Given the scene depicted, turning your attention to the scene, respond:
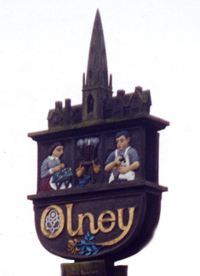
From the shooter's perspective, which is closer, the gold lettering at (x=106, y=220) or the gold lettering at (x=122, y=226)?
the gold lettering at (x=122, y=226)

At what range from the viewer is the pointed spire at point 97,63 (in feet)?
130

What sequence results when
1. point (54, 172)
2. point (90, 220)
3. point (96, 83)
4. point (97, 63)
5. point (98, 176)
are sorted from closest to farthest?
point (90, 220)
point (98, 176)
point (96, 83)
point (97, 63)
point (54, 172)

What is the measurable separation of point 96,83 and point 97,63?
0.61m

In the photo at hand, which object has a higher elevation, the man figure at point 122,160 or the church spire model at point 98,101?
the church spire model at point 98,101

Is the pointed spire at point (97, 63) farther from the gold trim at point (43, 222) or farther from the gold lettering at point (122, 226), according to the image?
the gold lettering at point (122, 226)

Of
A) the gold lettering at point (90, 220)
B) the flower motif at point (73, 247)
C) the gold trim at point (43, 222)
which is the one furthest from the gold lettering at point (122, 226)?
the gold trim at point (43, 222)

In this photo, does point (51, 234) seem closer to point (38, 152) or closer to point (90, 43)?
point (38, 152)

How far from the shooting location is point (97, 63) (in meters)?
39.7

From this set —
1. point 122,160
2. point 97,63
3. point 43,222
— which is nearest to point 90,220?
point 43,222

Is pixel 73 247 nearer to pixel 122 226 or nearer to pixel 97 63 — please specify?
pixel 122 226

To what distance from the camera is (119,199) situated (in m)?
38.3

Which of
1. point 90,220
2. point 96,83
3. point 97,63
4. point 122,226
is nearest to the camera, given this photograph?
point 122,226

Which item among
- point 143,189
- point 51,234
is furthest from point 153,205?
point 51,234

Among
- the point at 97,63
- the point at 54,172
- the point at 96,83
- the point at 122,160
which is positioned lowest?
the point at 54,172
